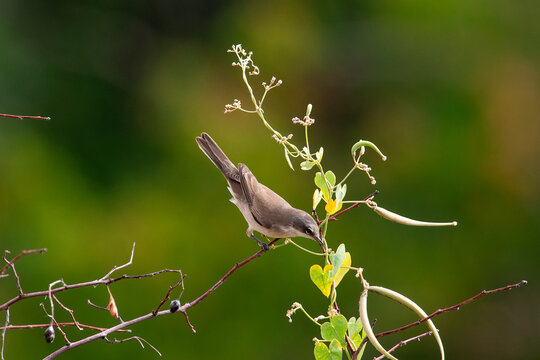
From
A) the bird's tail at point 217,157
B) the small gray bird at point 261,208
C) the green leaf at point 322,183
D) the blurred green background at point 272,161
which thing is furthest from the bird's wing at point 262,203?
the blurred green background at point 272,161

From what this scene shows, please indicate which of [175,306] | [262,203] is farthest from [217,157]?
[175,306]

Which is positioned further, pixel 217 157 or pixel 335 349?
pixel 217 157

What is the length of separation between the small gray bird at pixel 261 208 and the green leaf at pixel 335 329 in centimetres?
103

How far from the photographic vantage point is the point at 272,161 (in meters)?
5.05

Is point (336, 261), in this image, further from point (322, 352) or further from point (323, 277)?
point (322, 352)

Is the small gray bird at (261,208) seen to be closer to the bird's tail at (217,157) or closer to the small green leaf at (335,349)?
the bird's tail at (217,157)

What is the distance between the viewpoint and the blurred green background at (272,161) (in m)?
4.79

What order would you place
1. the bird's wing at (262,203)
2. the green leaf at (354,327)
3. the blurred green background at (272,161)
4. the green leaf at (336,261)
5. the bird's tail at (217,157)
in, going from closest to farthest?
the green leaf at (336,261) → the green leaf at (354,327) → the bird's wing at (262,203) → the bird's tail at (217,157) → the blurred green background at (272,161)

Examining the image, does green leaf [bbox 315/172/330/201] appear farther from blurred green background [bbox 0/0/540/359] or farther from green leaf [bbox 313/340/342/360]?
blurred green background [bbox 0/0/540/359]

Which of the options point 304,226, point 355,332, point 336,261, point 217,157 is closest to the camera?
point 336,261

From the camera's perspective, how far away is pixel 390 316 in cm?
492

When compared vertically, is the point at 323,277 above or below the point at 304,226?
above

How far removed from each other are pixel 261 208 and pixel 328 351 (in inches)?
52.2

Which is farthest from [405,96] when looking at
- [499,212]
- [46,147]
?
[46,147]
